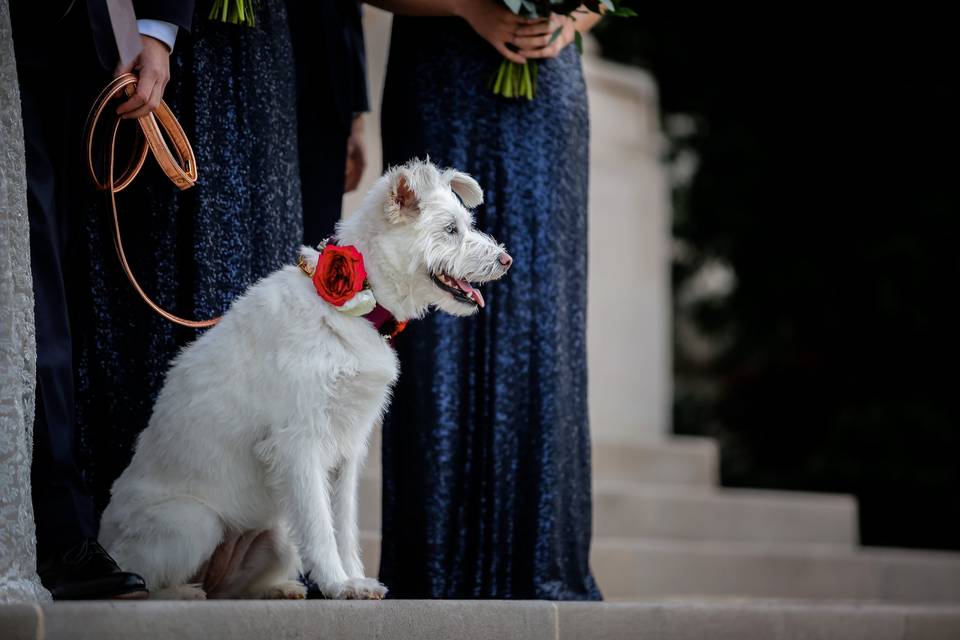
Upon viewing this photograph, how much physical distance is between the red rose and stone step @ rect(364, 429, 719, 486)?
4.79 metres

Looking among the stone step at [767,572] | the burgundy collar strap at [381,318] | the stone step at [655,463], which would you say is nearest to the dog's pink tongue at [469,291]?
the burgundy collar strap at [381,318]

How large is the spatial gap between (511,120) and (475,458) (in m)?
1.24

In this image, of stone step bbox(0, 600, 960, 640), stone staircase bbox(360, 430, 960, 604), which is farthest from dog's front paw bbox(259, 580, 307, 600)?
stone staircase bbox(360, 430, 960, 604)

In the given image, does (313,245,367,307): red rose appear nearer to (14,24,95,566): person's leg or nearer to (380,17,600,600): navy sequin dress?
(14,24,95,566): person's leg

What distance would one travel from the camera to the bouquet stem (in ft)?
14.7

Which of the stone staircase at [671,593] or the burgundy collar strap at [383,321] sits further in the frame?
the burgundy collar strap at [383,321]

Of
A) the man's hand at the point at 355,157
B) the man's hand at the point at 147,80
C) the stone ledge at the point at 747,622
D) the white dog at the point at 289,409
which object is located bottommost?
the stone ledge at the point at 747,622

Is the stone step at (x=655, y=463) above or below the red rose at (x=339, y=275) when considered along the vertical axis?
below

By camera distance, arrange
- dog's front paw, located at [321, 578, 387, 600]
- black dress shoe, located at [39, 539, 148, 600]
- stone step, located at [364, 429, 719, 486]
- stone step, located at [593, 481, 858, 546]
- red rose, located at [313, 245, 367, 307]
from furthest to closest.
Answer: stone step, located at [364, 429, 719, 486], stone step, located at [593, 481, 858, 546], red rose, located at [313, 245, 367, 307], dog's front paw, located at [321, 578, 387, 600], black dress shoe, located at [39, 539, 148, 600]

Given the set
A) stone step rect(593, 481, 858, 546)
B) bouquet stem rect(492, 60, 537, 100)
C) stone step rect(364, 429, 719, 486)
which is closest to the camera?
bouquet stem rect(492, 60, 537, 100)

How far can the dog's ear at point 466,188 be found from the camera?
11.8 feet

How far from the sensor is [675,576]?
6785 millimetres

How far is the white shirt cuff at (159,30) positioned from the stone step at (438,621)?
64.2 inches

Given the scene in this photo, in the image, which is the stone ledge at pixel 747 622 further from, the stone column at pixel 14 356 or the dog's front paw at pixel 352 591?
the stone column at pixel 14 356
